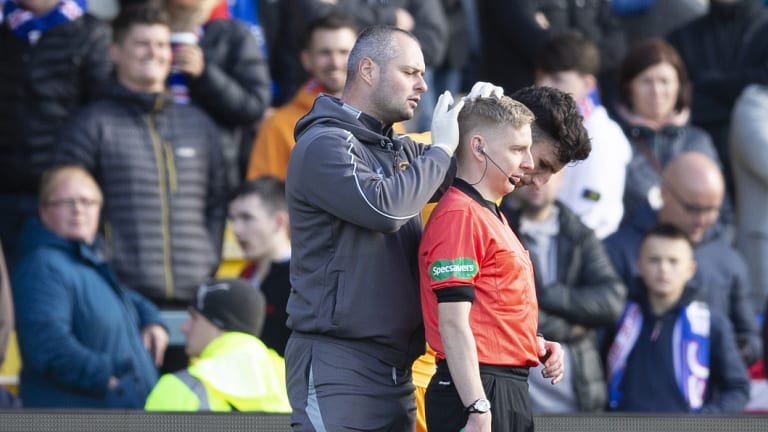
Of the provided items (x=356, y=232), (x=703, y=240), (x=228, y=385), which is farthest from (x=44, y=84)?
(x=356, y=232)

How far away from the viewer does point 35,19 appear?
7754mm

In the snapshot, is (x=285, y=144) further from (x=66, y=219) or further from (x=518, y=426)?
(x=518, y=426)

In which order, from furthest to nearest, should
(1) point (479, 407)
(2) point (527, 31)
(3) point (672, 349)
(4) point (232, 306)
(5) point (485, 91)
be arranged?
1. (2) point (527, 31)
2. (3) point (672, 349)
3. (4) point (232, 306)
4. (5) point (485, 91)
5. (1) point (479, 407)

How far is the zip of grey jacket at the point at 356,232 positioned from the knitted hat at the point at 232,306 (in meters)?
1.75

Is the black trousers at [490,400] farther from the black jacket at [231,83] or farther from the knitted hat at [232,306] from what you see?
the black jacket at [231,83]

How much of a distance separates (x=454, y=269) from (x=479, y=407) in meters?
0.38

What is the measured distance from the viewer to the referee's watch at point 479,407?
395 cm

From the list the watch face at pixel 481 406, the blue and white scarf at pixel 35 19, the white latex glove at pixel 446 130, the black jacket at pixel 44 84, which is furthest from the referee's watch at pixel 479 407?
the blue and white scarf at pixel 35 19

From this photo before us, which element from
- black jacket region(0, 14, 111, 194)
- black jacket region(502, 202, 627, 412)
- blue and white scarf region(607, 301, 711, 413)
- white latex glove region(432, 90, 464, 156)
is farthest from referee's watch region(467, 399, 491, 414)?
black jacket region(0, 14, 111, 194)

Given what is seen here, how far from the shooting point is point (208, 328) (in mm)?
6070

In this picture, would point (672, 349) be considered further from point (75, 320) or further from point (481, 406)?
point (481, 406)

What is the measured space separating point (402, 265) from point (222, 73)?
3759 millimetres

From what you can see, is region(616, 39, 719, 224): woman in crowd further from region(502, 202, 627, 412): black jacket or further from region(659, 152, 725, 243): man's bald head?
region(502, 202, 627, 412): black jacket

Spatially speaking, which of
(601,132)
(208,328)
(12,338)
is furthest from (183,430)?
(601,132)
